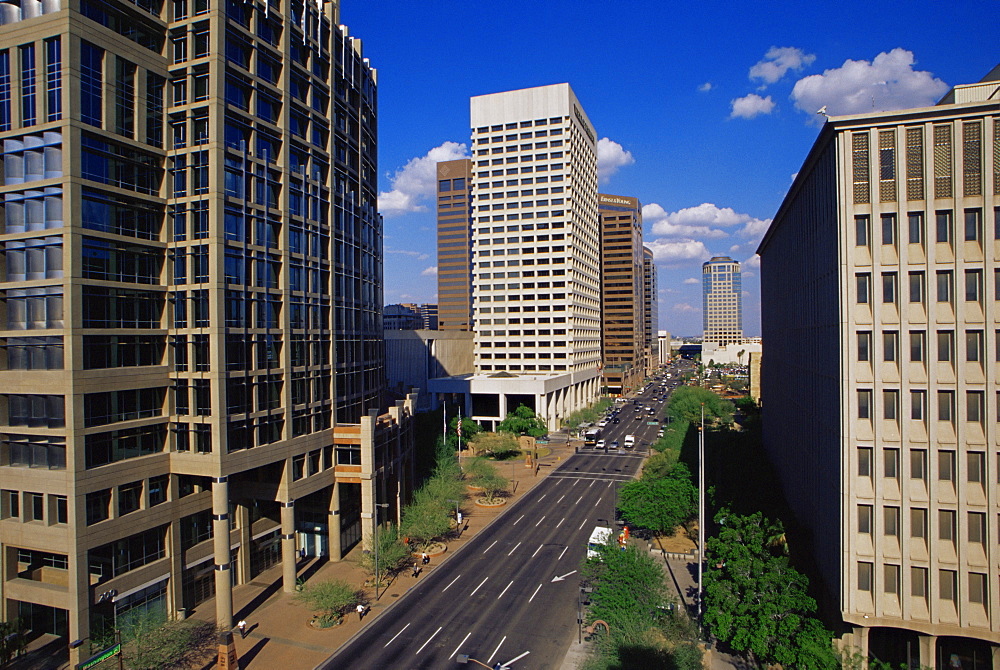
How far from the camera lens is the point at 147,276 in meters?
41.3

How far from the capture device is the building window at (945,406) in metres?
29.4

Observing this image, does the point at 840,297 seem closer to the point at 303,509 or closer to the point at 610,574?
the point at 610,574

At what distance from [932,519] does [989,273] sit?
1219 cm

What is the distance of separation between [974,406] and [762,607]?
48.4 feet

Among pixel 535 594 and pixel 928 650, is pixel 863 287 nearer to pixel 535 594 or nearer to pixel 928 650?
pixel 928 650

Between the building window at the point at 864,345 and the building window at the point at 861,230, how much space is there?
4.63 m

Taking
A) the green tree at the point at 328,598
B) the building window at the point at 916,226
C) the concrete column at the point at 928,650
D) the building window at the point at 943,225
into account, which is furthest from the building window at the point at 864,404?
the green tree at the point at 328,598

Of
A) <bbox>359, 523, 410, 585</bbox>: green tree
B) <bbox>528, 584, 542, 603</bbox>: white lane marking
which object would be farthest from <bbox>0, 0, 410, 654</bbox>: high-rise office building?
<bbox>528, 584, 542, 603</bbox>: white lane marking

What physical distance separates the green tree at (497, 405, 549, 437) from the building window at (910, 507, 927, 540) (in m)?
78.1

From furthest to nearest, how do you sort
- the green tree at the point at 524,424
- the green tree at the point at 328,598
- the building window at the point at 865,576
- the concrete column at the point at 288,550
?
1. the green tree at the point at 524,424
2. the concrete column at the point at 288,550
3. the green tree at the point at 328,598
4. the building window at the point at 865,576

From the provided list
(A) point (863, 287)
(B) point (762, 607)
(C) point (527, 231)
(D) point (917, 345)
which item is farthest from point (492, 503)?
(C) point (527, 231)

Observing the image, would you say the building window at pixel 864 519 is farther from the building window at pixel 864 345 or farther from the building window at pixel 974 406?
the building window at pixel 864 345

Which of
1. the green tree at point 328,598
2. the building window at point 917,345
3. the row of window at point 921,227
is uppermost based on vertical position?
the row of window at point 921,227

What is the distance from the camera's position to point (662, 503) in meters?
54.5
